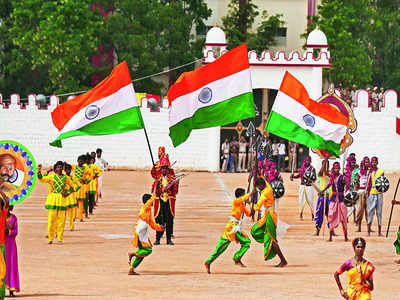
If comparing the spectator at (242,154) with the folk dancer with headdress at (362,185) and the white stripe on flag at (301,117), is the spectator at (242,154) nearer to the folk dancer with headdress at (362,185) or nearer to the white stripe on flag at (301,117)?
the folk dancer with headdress at (362,185)

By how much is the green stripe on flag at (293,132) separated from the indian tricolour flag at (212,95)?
60 centimetres

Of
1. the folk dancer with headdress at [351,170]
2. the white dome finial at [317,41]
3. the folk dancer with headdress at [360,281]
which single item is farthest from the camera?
the white dome finial at [317,41]

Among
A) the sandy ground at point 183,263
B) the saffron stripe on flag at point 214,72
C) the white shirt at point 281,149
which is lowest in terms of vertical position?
the sandy ground at point 183,263

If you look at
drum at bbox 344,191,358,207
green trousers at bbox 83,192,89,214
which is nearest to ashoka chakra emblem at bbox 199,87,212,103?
drum at bbox 344,191,358,207

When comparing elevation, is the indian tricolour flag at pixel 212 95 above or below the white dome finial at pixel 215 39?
below

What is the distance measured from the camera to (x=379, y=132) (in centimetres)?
4047

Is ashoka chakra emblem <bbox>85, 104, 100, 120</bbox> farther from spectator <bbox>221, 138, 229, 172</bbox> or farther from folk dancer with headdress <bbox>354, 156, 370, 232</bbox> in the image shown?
spectator <bbox>221, 138, 229, 172</bbox>

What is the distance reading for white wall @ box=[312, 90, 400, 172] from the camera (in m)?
40.4

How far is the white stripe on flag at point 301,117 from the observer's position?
18453 millimetres

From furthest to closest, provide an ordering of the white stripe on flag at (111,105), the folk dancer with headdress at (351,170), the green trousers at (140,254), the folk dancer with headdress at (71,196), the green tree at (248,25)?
1. the green tree at (248,25)
2. the folk dancer with headdress at (351,170)
3. the folk dancer with headdress at (71,196)
4. the white stripe on flag at (111,105)
5. the green trousers at (140,254)

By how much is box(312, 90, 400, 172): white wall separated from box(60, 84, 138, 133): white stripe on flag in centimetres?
2362

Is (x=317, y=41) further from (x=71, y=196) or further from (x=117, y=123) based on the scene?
(x=117, y=123)

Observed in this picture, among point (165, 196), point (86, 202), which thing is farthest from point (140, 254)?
point (86, 202)

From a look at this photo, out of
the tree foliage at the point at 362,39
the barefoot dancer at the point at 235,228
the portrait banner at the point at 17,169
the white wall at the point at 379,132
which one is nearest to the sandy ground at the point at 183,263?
the barefoot dancer at the point at 235,228
